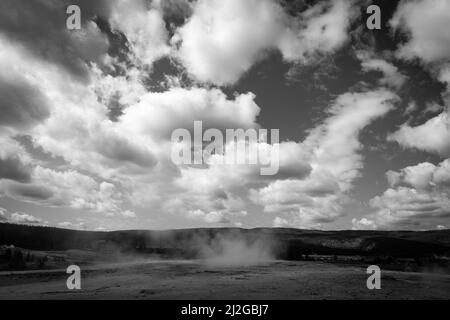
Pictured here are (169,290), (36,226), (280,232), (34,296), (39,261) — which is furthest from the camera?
(280,232)

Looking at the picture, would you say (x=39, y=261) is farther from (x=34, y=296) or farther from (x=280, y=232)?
(x=280, y=232)

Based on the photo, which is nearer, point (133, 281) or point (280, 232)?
point (133, 281)

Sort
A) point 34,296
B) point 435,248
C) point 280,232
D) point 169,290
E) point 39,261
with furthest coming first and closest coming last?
point 280,232 → point 435,248 → point 39,261 → point 169,290 → point 34,296

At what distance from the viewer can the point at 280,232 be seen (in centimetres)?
16962

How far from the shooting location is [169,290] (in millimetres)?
18328

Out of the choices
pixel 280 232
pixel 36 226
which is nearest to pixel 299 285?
pixel 36 226
